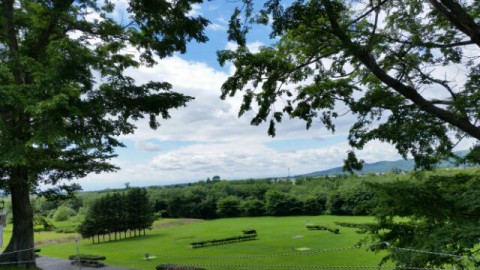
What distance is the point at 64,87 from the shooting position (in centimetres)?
1101

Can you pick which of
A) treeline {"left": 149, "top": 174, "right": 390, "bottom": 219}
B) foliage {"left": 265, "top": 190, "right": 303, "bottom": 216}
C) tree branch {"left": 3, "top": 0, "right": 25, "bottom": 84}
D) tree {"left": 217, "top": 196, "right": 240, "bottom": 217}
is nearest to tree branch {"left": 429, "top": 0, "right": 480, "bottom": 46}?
tree branch {"left": 3, "top": 0, "right": 25, "bottom": 84}

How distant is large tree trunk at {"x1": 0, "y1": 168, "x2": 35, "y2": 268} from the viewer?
47.2 ft

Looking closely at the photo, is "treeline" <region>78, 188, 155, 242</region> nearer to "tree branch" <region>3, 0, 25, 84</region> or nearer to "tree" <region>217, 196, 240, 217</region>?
"tree" <region>217, 196, 240, 217</region>

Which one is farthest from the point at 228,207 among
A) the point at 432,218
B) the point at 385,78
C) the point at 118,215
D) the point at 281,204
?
the point at 432,218

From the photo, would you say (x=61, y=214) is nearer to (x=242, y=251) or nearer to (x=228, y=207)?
(x=228, y=207)

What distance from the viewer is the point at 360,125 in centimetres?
1147

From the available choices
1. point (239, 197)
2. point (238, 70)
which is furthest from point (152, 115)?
point (239, 197)

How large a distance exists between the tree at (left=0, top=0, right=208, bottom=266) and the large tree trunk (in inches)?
1.4

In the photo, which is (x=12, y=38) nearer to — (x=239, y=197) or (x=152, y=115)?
(x=152, y=115)

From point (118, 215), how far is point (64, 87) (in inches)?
1788

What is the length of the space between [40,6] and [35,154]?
16.8 ft

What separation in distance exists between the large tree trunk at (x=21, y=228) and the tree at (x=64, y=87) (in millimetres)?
36

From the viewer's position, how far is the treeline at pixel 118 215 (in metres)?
50.5

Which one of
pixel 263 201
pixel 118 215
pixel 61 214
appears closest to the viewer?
pixel 118 215
